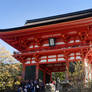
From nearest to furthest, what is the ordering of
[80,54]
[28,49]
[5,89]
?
[5,89], [80,54], [28,49]

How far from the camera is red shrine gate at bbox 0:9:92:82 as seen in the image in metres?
12.7

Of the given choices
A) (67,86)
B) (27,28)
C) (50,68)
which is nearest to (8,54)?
(50,68)

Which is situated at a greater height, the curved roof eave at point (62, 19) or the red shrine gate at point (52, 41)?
the curved roof eave at point (62, 19)

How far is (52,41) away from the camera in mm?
14461

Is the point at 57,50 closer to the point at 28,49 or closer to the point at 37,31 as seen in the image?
the point at 37,31

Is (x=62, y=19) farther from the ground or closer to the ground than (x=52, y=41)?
farther from the ground

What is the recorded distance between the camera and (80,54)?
13.3 m

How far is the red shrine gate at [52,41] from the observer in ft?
41.6

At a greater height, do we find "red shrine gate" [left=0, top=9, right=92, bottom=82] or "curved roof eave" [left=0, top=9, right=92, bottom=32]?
"curved roof eave" [left=0, top=9, right=92, bottom=32]

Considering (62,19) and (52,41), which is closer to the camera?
(62,19)

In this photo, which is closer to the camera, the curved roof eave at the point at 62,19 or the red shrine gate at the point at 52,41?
the curved roof eave at the point at 62,19

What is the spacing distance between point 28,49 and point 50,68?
5.20 meters

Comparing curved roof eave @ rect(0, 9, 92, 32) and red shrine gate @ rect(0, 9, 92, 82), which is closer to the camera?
curved roof eave @ rect(0, 9, 92, 32)

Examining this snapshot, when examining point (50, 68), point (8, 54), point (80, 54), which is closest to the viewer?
point (80, 54)
